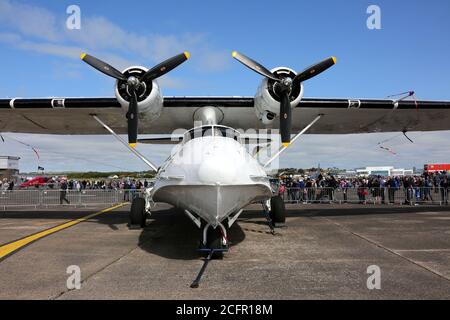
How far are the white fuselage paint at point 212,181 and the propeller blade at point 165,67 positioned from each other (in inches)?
→ 135

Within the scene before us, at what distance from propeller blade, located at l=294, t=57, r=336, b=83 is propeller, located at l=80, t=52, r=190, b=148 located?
305 centimetres

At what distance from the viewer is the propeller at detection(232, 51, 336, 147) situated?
9.74m

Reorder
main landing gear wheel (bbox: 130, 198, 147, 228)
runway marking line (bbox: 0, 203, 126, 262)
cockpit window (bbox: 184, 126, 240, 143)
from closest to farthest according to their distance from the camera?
runway marking line (bbox: 0, 203, 126, 262) < cockpit window (bbox: 184, 126, 240, 143) < main landing gear wheel (bbox: 130, 198, 147, 228)

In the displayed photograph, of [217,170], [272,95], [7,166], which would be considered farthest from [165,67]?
[7,166]

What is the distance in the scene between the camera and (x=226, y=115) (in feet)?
41.3

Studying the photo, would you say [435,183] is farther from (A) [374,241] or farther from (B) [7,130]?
(B) [7,130]

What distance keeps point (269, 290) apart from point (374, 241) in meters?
4.52

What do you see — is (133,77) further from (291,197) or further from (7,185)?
(7,185)

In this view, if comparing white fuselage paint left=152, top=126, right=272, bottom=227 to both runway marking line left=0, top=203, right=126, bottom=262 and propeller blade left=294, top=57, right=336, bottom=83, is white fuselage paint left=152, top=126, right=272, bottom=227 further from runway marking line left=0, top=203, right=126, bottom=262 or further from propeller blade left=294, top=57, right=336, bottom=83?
propeller blade left=294, top=57, right=336, bottom=83

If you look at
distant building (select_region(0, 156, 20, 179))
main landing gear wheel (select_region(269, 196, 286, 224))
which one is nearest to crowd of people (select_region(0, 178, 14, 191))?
distant building (select_region(0, 156, 20, 179))

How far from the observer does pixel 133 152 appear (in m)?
10.5

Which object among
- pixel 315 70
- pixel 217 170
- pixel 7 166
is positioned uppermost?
pixel 315 70

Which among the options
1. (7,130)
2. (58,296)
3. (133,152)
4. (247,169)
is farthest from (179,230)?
(7,130)

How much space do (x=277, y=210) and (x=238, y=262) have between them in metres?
4.33
